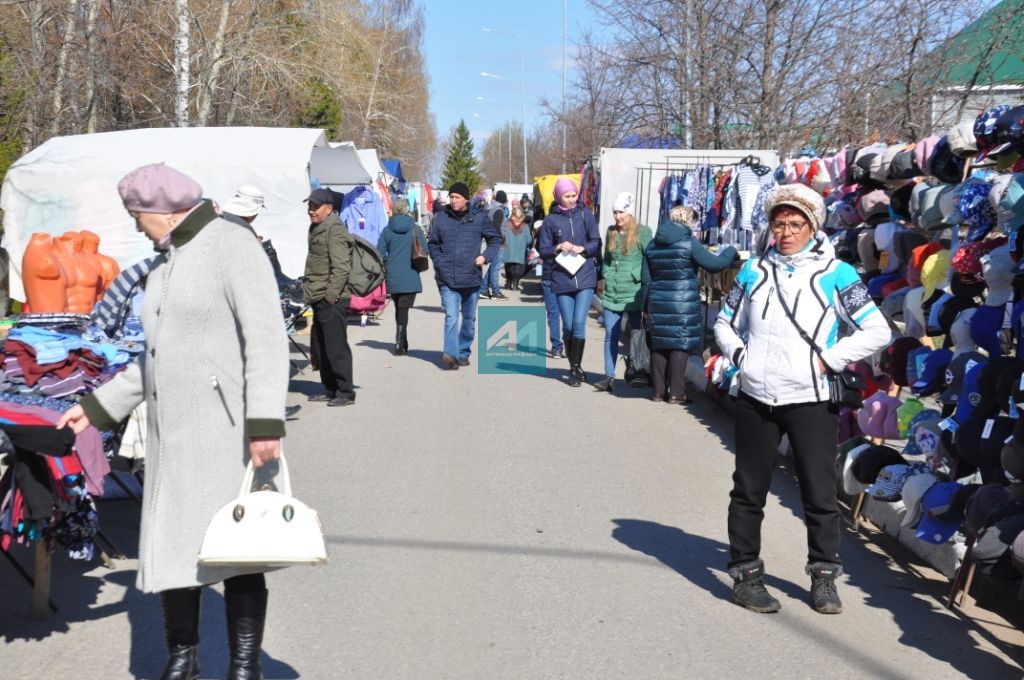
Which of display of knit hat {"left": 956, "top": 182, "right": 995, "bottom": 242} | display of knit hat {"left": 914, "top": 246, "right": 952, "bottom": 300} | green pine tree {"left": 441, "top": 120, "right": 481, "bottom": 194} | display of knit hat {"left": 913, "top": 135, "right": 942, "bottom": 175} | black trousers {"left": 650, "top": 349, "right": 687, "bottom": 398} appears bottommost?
black trousers {"left": 650, "top": 349, "right": 687, "bottom": 398}

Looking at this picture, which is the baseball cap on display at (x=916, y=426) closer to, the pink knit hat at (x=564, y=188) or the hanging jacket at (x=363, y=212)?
the pink knit hat at (x=564, y=188)

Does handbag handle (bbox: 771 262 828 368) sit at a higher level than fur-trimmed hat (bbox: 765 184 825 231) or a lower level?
lower

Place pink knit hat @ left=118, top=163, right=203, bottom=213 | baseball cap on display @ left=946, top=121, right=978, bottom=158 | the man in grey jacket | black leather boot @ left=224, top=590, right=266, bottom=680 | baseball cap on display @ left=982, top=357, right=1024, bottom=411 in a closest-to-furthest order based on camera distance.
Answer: pink knit hat @ left=118, top=163, right=203, bottom=213, black leather boot @ left=224, top=590, right=266, bottom=680, baseball cap on display @ left=982, top=357, right=1024, bottom=411, baseball cap on display @ left=946, top=121, right=978, bottom=158, the man in grey jacket

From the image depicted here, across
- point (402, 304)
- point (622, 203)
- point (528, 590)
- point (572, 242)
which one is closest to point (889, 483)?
point (528, 590)

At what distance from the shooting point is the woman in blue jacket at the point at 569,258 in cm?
1163

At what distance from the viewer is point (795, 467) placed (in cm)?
541

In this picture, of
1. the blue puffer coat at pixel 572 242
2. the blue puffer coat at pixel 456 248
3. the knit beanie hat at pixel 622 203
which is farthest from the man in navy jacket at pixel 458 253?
the knit beanie hat at pixel 622 203

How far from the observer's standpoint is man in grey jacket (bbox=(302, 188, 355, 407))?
10438 millimetres

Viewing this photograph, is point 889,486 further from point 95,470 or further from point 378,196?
point 378,196

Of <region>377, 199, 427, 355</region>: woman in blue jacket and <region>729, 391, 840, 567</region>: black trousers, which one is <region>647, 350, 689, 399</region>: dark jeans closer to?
<region>377, 199, 427, 355</region>: woman in blue jacket

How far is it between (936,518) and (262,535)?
3.54 metres

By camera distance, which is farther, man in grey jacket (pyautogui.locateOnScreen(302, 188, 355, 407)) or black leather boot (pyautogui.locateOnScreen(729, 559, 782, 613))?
man in grey jacket (pyautogui.locateOnScreen(302, 188, 355, 407))

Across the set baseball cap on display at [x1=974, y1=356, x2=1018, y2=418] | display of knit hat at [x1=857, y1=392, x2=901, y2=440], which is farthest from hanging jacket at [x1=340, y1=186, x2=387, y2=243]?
baseball cap on display at [x1=974, y1=356, x2=1018, y2=418]

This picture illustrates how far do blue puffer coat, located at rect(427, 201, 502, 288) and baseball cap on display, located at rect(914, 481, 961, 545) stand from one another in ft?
25.1
